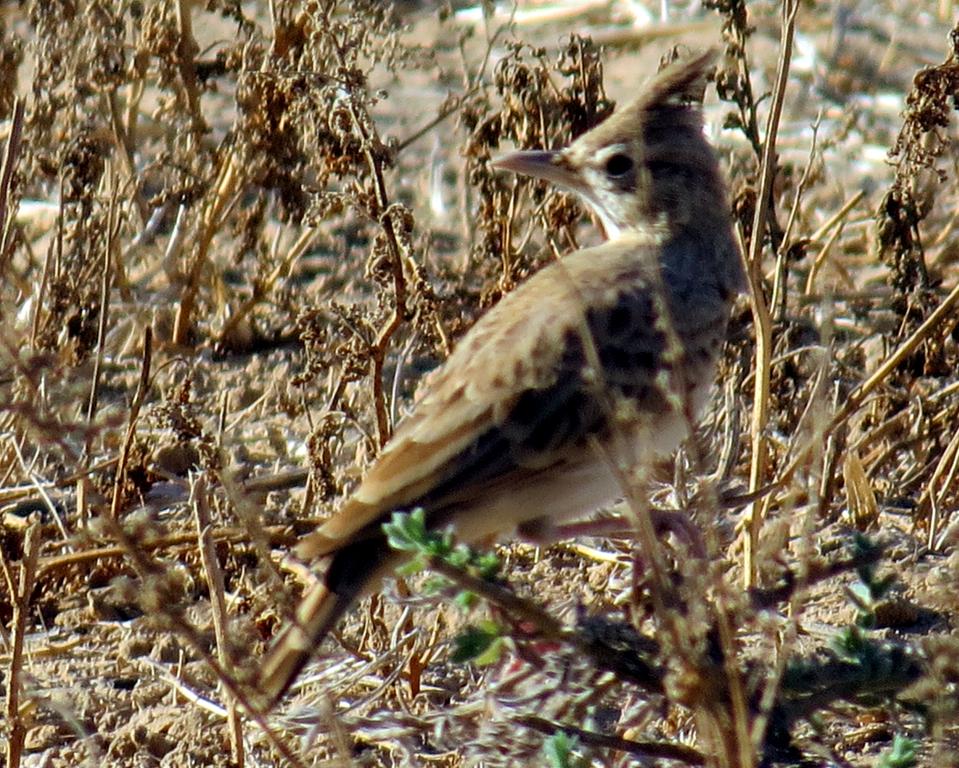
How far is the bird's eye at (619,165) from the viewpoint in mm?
4941

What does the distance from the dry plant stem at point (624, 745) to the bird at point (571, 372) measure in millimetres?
480

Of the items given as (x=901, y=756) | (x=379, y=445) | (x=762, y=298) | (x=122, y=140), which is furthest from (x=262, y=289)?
(x=901, y=756)

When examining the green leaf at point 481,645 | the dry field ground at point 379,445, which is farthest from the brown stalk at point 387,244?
the green leaf at point 481,645

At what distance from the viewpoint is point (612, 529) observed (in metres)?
4.55

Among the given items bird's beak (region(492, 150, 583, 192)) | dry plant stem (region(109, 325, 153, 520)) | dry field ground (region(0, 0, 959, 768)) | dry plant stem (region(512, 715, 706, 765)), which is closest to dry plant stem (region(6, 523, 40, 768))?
dry field ground (region(0, 0, 959, 768))

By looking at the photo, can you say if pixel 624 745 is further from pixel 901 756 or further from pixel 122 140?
pixel 122 140

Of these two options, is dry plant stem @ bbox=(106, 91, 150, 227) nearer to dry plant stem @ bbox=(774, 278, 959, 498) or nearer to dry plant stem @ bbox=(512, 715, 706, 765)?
dry plant stem @ bbox=(774, 278, 959, 498)

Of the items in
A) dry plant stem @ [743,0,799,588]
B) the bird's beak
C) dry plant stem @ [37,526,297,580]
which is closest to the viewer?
dry plant stem @ [743,0,799,588]

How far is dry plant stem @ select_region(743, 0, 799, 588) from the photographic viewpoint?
432 centimetres

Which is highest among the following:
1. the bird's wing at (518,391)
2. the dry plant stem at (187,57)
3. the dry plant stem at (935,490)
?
the dry plant stem at (187,57)

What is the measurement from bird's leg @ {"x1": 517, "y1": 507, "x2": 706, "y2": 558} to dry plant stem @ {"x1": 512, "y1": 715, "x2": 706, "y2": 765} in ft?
1.98

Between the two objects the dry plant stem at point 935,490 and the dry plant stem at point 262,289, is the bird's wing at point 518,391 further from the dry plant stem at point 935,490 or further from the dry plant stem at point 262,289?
the dry plant stem at point 262,289

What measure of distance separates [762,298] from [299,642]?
1512 mm

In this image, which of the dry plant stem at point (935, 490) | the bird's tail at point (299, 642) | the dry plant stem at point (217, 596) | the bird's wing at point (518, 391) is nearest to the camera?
the bird's tail at point (299, 642)
